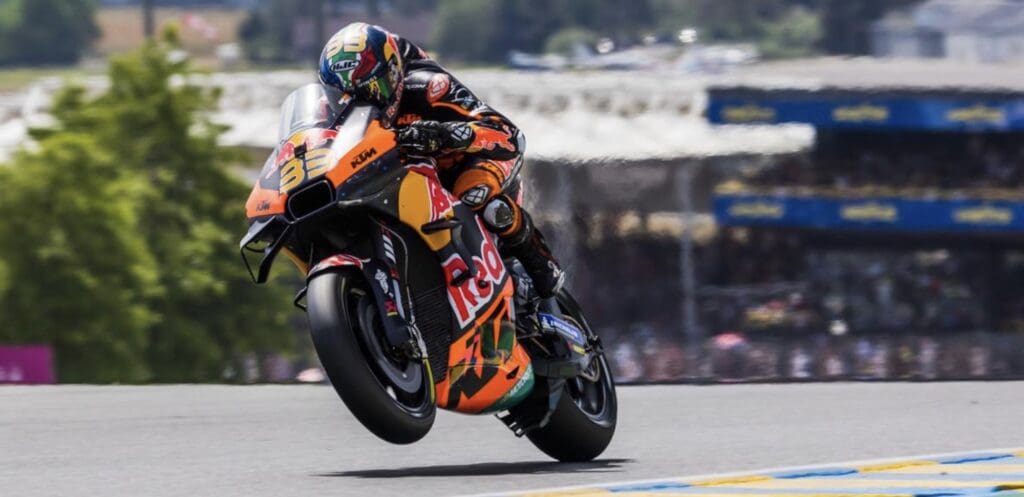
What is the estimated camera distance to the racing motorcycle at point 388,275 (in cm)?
619

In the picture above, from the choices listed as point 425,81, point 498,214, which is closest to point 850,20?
point 498,214

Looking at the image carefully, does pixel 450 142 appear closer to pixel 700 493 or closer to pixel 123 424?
pixel 700 493

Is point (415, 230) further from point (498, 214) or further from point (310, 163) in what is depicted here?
point (498, 214)

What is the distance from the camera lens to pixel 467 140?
682 centimetres

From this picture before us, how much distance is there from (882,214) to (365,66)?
39446mm

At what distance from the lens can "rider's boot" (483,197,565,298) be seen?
23.2 feet

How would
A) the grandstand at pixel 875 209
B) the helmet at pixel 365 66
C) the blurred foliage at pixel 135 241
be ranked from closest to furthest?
1. the helmet at pixel 365 66
2. the blurred foliage at pixel 135 241
3. the grandstand at pixel 875 209

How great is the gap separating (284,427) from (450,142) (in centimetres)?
189

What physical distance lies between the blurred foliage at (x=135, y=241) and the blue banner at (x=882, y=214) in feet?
42.5

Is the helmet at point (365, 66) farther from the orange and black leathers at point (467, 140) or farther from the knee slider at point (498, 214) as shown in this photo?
the knee slider at point (498, 214)

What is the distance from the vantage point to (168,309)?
122 feet

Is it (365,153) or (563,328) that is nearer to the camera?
(365,153)

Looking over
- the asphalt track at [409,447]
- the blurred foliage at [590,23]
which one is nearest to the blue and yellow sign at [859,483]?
the asphalt track at [409,447]

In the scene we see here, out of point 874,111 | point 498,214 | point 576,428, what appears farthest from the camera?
point 874,111
